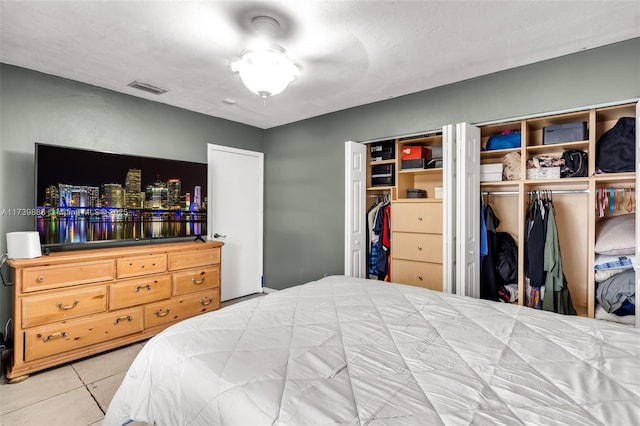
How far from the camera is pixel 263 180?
15.6 feet

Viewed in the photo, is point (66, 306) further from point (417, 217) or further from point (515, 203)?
point (515, 203)

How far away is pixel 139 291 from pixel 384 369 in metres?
2.59

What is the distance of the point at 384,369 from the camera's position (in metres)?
1.23

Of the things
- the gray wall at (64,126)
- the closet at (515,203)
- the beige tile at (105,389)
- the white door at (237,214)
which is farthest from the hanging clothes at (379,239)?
the beige tile at (105,389)

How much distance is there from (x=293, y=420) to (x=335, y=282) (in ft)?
5.09

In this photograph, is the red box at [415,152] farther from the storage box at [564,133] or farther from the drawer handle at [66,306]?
the drawer handle at [66,306]

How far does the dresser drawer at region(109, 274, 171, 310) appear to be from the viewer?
2.83 m

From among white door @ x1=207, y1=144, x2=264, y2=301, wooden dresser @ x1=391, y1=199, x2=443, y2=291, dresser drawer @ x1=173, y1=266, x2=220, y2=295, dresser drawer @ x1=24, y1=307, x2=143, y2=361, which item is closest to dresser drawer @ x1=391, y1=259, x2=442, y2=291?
wooden dresser @ x1=391, y1=199, x2=443, y2=291

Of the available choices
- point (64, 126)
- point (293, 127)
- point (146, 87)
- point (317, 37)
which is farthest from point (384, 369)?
point (293, 127)

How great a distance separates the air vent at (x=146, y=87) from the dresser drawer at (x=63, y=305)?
186cm

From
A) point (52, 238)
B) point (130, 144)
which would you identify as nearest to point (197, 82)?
point (130, 144)

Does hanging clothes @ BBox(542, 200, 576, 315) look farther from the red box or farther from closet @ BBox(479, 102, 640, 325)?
the red box

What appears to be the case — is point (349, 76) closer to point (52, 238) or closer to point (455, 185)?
point (455, 185)

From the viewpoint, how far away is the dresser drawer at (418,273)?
10.5 feet
